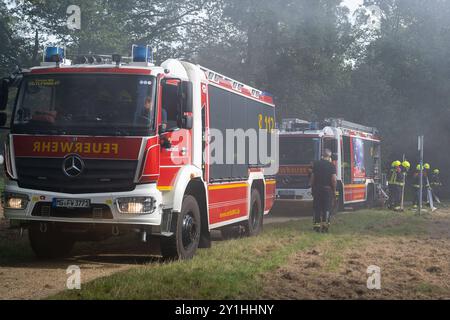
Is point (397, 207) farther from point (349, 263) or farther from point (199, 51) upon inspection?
point (349, 263)

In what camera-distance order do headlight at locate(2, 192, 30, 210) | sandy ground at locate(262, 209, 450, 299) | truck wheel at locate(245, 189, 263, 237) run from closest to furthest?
sandy ground at locate(262, 209, 450, 299) → headlight at locate(2, 192, 30, 210) → truck wheel at locate(245, 189, 263, 237)

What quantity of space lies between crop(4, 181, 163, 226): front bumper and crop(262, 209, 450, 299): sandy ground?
167cm

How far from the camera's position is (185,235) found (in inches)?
367

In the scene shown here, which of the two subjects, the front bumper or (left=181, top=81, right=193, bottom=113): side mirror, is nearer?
the front bumper

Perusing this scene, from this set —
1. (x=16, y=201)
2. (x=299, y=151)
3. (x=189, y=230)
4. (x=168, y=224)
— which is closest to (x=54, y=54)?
(x=16, y=201)

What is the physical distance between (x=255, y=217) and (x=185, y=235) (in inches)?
174

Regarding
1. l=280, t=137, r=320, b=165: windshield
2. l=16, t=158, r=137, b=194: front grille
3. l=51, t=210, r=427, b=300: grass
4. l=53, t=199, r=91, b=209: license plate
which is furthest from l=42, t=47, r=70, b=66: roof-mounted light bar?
l=280, t=137, r=320, b=165: windshield

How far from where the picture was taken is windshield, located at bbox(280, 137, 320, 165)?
20.1 metres

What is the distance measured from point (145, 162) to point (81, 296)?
2244mm

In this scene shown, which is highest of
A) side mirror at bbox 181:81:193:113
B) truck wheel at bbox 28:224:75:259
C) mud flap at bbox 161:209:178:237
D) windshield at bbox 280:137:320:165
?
side mirror at bbox 181:81:193:113

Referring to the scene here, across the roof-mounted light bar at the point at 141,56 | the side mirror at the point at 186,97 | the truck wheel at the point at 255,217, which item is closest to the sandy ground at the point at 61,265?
the side mirror at the point at 186,97

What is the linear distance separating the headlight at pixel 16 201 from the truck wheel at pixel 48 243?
0.51 m

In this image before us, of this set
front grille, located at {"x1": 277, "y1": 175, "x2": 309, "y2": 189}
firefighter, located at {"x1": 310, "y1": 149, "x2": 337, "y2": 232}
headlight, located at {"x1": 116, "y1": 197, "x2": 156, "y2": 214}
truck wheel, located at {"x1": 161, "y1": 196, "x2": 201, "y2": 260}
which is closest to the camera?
headlight, located at {"x1": 116, "y1": 197, "x2": 156, "y2": 214}

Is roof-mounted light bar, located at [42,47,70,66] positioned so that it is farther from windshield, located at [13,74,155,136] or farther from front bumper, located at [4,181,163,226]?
front bumper, located at [4,181,163,226]
